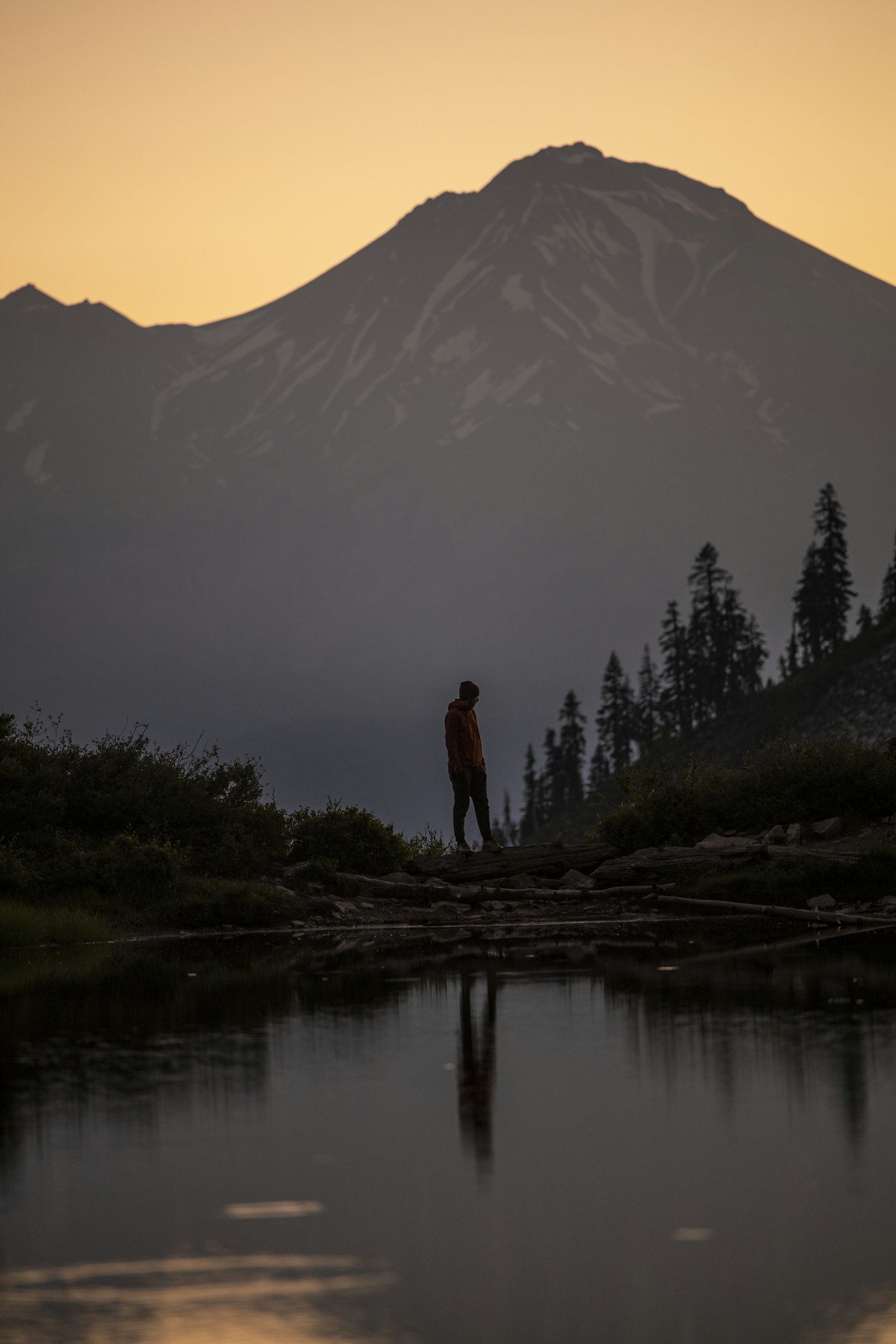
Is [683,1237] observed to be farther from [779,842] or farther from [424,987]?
[779,842]

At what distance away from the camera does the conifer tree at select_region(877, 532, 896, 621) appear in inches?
4958

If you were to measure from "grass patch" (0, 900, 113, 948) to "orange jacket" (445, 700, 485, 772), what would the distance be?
6.72 metres

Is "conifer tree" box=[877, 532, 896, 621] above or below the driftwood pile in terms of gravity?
above

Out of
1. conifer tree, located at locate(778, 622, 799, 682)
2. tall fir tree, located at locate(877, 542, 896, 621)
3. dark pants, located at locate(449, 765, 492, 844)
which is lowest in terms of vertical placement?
dark pants, located at locate(449, 765, 492, 844)

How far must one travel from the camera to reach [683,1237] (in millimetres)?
5730

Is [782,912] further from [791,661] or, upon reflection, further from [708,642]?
[708,642]

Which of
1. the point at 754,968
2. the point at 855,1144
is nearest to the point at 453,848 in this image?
the point at 754,968

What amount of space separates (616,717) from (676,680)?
21.9 feet

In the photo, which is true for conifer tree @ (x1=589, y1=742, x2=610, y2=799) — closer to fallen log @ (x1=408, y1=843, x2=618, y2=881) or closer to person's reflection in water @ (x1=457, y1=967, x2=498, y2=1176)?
fallen log @ (x1=408, y1=843, x2=618, y2=881)

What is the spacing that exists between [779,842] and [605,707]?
128611mm

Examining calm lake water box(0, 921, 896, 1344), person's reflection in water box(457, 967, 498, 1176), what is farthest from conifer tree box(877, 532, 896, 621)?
calm lake water box(0, 921, 896, 1344)

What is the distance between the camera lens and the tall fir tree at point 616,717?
5832 inches

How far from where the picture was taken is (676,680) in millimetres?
148750

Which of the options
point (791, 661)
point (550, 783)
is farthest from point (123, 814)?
point (550, 783)
